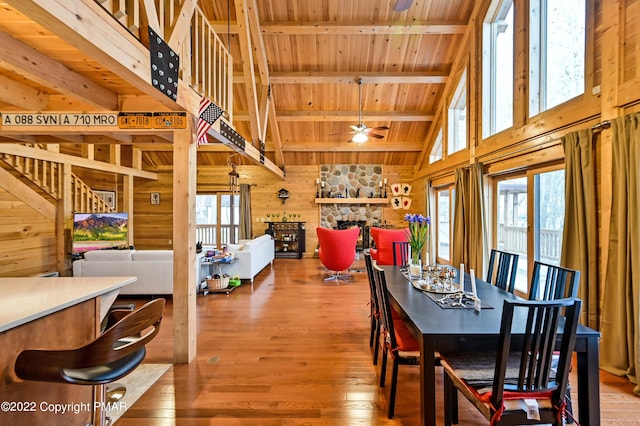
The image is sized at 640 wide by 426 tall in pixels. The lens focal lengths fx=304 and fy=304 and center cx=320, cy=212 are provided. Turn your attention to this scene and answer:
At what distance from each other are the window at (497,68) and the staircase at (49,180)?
7.95 metres

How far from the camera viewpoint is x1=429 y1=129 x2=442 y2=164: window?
24.7 feet

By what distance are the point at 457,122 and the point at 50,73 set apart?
668 centimetres

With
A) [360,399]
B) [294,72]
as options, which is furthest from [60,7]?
[294,72]

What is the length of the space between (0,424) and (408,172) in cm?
916

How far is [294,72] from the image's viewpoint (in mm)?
6500

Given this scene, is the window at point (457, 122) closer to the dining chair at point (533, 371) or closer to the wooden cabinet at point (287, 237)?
the wooden cabinet at point (287, 237)

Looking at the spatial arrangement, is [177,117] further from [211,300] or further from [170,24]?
[211,300]

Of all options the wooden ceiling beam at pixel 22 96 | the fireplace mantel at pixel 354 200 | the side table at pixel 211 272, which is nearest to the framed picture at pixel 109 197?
the side table at pixel 211 272

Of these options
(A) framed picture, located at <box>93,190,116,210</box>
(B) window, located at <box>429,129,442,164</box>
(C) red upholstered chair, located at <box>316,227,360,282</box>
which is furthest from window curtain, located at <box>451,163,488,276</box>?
(A) framed picture, located at <box>93,190,116,210</box>

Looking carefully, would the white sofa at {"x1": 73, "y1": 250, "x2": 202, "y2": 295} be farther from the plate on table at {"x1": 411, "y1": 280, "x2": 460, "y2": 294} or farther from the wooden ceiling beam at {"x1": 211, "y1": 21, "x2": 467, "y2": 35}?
the wooden ceiling beam at {"x1": 211, "y1": 21, "x2": 467, "y2": 35}

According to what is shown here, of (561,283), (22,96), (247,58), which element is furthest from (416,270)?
(247,58)

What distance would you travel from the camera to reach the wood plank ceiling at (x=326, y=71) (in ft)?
15.6

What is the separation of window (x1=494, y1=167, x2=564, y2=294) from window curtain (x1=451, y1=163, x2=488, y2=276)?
401mm

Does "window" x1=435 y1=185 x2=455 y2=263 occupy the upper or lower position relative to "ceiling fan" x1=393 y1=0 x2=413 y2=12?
lower
